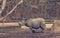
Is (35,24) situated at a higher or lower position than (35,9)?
lower

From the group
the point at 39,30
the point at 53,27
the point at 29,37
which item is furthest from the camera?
the point at 53,27

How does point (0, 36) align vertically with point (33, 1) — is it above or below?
below

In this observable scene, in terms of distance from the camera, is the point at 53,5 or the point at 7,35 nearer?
the point at 7,35

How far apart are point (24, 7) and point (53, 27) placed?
4.11 feet

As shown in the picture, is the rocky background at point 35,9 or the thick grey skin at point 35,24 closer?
the thick grey skin at point 35,24

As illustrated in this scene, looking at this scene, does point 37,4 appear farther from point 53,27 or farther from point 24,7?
point 53,27

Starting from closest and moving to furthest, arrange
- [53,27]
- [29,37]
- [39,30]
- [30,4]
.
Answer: [29,37] → [39,30] → [53,27] → [30,4]

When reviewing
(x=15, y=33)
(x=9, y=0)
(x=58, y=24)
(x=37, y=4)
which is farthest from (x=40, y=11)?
(x=15, y=33)

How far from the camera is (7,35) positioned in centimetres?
312

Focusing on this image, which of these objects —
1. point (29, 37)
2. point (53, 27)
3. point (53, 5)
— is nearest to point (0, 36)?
point (29, 37)

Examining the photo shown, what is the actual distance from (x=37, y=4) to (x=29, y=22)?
1.39 metres

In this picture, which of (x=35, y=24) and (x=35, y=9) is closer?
(x=35, y=24)

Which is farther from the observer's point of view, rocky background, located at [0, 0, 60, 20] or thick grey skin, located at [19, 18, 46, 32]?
rocky background, located at [0, 0, 60, 20]

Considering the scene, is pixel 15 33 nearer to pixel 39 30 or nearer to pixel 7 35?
pixel 7 35
